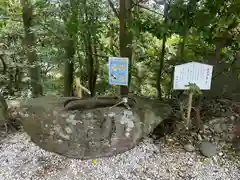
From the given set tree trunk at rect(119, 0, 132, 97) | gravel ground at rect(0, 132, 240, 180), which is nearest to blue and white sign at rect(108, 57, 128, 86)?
tree trunk at rect(119, 0, 132, 97)

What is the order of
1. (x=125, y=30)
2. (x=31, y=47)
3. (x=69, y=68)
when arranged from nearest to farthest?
(x=125, y=30) < (x=31, y=47) < (x=69, y=68)

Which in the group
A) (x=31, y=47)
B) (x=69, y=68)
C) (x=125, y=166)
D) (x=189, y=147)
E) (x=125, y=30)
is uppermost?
(x=125, y=30)

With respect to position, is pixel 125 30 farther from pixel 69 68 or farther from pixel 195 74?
pixel 69 68

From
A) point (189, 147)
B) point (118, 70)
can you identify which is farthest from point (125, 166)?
point (118, 70)

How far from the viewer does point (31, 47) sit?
2.70 m

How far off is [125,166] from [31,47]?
2.09 meters

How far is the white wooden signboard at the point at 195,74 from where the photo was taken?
1.84m

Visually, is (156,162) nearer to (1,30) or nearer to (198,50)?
(198,50)

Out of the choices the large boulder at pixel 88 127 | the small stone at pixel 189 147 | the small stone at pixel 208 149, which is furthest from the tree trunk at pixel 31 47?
the small stone at pixel 208 149

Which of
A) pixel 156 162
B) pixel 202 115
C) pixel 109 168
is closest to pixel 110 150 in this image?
pixel 109 168

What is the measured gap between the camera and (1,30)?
112 inches

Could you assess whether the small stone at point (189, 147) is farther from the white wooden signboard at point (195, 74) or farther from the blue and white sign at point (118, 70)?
the blue and white sign at point (118, 70)

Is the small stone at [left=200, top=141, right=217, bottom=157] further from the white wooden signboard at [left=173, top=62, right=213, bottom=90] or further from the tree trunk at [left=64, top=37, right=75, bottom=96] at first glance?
the tree trunk at [left=64, top=37, right=75, bottom=96]

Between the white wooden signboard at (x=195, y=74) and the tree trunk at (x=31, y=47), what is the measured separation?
188cm
